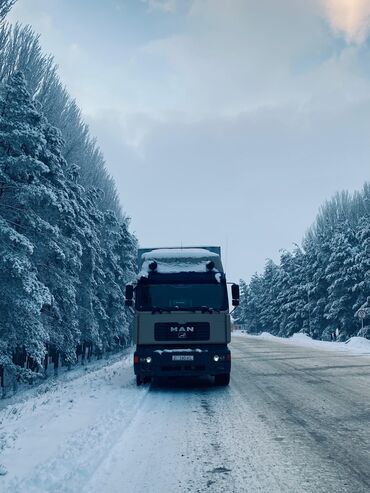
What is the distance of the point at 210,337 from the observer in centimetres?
1038

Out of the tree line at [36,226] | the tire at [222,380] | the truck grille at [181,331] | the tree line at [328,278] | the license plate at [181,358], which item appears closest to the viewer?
the license plate at [181,358]

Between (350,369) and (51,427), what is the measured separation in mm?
10761

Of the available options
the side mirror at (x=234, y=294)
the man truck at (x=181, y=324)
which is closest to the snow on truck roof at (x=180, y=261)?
the man truck at (x=181, y=324)

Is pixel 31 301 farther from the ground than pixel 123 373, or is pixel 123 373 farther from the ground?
pixel 31 301

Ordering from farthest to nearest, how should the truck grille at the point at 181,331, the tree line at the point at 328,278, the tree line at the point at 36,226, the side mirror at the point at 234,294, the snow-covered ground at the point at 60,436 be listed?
1. the tree line at the point at 328,278
2. the tree line at the point at 36,226
3. the side mirror at the point at 234,294
4. the truck grille at the point at 181,331
5. the snow-covered ground at the point at 60,436

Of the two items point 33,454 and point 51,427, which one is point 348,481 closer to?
point 33,454

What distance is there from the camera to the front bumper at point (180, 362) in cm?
1020

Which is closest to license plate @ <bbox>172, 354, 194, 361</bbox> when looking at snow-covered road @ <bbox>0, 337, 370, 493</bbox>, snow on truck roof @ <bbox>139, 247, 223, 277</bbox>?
snow-covered road @ <bbox>0, 337, 370, 493</bbox>

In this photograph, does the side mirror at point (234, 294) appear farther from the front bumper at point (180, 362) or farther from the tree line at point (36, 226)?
the tree line at point (36, 226)

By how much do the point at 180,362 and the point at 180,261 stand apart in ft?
8.83

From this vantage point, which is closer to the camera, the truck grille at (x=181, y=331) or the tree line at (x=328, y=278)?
the truck grille at (x=181, y=331)

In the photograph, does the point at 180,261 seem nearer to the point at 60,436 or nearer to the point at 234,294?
the point at 234,294

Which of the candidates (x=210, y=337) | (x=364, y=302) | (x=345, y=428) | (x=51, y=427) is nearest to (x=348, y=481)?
(x=345, y=428)

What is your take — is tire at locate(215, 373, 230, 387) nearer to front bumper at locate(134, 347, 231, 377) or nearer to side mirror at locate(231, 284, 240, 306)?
front bumper at locate(134, 347, 231, 377)
